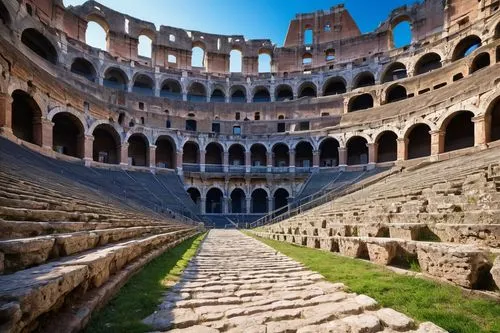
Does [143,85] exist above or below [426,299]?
above

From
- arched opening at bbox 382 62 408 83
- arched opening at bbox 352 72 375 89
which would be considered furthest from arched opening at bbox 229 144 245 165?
arched opening at bbox 382 62 408 83

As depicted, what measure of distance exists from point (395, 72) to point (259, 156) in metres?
21.2

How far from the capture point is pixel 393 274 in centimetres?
453

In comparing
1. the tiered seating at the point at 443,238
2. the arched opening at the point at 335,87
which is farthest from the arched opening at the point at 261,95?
the tiered seating at the point at 443,238

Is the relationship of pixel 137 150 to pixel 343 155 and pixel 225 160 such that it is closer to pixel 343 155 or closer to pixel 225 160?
pixel 225 160

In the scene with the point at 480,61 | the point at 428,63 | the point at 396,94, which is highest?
the point at 428,63

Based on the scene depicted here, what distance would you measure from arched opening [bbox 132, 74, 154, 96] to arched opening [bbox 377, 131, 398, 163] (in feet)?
101

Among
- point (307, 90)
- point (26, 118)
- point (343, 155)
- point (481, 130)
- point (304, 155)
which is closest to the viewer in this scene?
point (481, 130)

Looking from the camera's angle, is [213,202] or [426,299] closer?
[426,299]

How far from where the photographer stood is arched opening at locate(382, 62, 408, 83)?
3719cm

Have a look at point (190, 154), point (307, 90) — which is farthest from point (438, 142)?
point (190, 154)

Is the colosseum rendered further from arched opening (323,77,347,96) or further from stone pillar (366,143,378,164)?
stone pillar (366,143,378,164)

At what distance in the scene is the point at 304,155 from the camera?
37.2 meters

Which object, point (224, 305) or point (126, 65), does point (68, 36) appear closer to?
point (126, 65)
